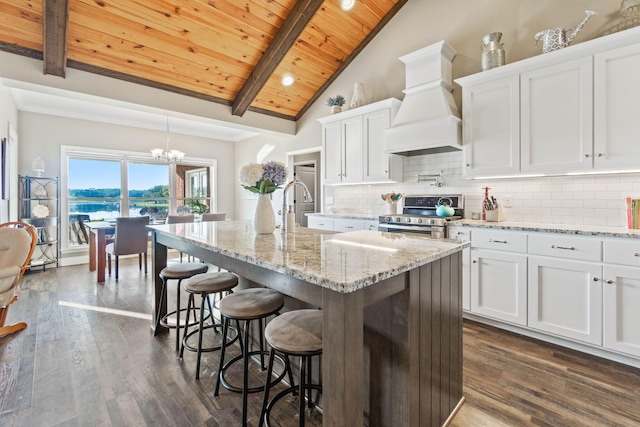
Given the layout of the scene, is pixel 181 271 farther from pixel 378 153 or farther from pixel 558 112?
pixel 558 112

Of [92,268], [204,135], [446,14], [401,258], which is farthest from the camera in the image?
[204,135]

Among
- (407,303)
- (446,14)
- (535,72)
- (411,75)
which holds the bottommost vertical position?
(407,303)

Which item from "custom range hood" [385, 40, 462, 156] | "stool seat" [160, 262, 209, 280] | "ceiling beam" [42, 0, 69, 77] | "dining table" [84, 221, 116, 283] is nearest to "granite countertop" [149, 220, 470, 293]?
"stool seat" [160, 262, 209, 280]

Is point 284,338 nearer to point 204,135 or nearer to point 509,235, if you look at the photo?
point 509,235

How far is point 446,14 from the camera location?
3.52 meters

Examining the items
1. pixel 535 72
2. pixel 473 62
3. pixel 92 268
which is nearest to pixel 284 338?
pixel 535 72

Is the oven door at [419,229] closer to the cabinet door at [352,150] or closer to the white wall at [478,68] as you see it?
the white wall at [478,68]

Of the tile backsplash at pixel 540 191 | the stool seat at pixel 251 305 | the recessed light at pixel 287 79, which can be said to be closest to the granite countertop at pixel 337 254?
the stool seat at pixel 251 305

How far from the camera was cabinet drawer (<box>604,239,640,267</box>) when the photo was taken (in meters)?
1.99

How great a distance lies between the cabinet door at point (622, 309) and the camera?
201 cm

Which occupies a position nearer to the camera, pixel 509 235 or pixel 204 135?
pixel 509 235

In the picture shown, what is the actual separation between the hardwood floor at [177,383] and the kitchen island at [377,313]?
42cm

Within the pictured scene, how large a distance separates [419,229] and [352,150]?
5.33 feet

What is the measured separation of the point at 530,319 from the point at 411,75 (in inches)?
108
